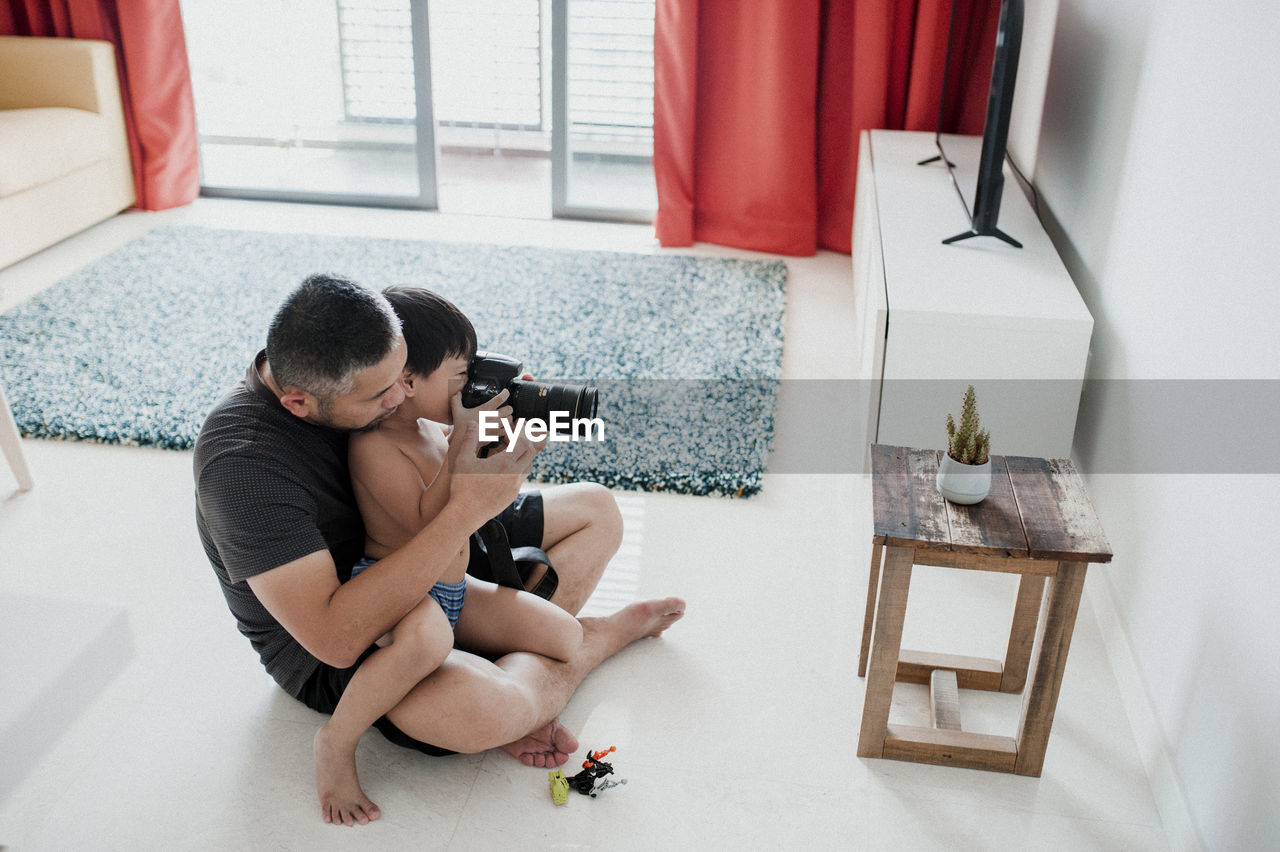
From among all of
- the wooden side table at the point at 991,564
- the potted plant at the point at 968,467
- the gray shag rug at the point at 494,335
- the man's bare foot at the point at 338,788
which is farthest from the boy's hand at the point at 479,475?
the gray shag rug at the point at 494,335

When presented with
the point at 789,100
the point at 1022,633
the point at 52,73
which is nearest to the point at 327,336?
the point at 1022,633

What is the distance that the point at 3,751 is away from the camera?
2.39ft

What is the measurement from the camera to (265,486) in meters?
1.25

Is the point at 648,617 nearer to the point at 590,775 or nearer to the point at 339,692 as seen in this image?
the point at 590,775

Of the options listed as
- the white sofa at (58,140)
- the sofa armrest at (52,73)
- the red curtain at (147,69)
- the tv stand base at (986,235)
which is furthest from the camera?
the red curtain at (147,69)

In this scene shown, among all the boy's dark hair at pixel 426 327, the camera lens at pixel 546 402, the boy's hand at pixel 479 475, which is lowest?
the boy's hand at pixel 479 475

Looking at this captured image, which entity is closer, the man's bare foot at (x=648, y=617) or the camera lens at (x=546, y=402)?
the camera lens at (x=546, y=402)

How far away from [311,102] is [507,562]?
130 inches

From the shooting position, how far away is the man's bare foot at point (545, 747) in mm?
1503

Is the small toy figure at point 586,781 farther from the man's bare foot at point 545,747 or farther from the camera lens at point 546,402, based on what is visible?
the camera lens at point 546,402

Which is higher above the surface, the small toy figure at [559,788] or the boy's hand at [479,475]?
the boy's hand at [479,475]

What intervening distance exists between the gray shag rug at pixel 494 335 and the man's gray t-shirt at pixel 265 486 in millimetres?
940

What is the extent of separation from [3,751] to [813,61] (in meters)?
3.32

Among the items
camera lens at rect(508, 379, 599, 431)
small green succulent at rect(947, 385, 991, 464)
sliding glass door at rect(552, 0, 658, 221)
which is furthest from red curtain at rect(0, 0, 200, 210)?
small green succulent at rect(947, 385, 991, 464)
